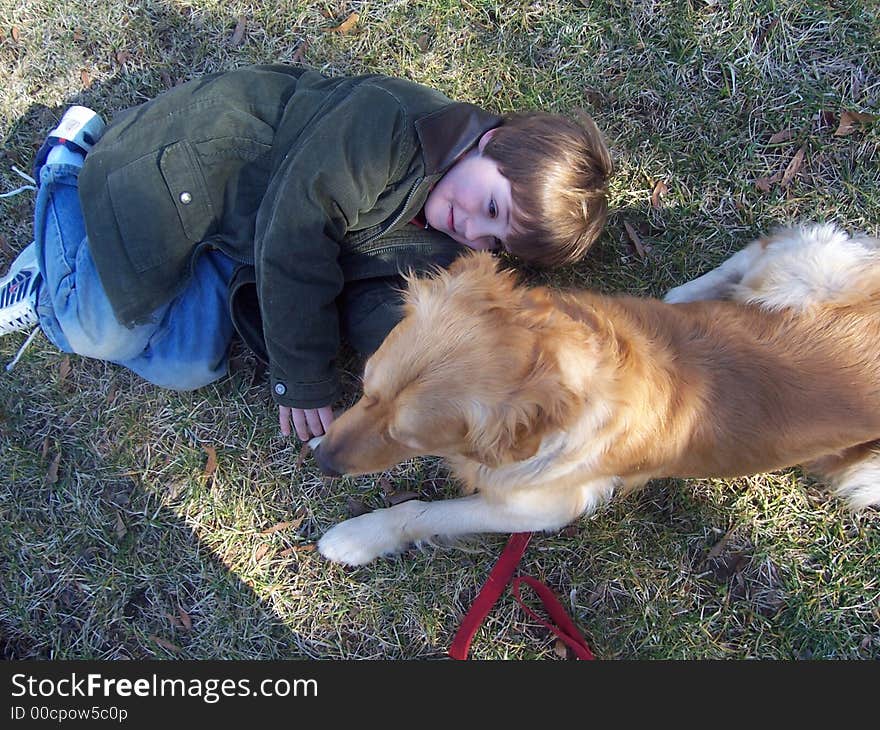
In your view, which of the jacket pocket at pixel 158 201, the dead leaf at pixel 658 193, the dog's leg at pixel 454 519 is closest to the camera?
the dog's leg at pixel 454 519

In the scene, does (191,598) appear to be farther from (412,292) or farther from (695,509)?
(695,509)

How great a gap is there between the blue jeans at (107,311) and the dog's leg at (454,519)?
126 cm

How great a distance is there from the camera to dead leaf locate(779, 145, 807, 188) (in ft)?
12.2

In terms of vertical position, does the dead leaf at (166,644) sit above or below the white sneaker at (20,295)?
below

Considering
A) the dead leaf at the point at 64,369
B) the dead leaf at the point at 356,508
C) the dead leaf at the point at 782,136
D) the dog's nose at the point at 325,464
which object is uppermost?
the dead leaf at the point at 782,136

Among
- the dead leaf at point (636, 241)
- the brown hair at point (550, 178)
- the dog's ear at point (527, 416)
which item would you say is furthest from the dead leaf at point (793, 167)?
the dog's ear at point (527, 416)

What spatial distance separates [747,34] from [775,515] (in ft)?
9.67

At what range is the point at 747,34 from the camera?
3.74 meters

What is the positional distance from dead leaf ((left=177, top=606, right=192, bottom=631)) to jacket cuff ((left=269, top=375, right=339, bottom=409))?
1.40 meters

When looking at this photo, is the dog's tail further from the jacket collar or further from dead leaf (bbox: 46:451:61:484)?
dead leaf (bbox: 46:451:61:484)

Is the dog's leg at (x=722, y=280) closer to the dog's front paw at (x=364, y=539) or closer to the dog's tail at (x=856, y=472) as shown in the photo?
the dog's tail at (x=856, y=472)

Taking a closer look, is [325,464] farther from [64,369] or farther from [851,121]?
[851,121]

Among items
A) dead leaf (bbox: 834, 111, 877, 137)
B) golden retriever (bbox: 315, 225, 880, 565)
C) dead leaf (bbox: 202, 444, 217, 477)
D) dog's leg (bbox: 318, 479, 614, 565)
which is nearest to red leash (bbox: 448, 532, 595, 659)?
dog's leg (bbox: 318, 479, 614, 565)

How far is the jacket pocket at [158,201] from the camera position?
3062mm
